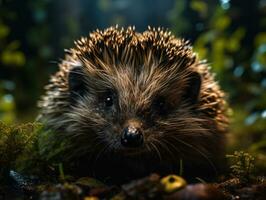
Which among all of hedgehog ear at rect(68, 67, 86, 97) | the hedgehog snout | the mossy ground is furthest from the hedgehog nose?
hedgehog ear at rect(68, 67, 86, 97)

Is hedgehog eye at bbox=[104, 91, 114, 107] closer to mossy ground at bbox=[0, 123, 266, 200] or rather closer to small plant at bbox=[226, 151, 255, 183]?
mossy ground at bbox=[0, 123, 266, 200]

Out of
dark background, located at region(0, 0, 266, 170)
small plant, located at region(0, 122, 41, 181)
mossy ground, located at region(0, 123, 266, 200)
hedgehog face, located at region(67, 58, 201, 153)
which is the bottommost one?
mossy ground, located at region(0, 123, 266, 200)

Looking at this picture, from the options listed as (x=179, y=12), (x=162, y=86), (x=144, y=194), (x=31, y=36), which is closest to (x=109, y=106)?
(x=162, y=86)

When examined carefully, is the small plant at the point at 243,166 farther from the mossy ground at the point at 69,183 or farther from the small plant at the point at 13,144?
the small plant at the point at 13,144

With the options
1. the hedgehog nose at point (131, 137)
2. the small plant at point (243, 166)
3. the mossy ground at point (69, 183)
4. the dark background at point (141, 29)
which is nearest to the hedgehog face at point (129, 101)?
the hedgehog nose at point (131, 137)

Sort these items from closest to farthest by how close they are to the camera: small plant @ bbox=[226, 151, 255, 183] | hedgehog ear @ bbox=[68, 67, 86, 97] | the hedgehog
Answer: small plant @ bbox=[226, 151, 255, 183]
the hedgehog
hedgehog ear @ bbox=[68, 67, 86, 97]

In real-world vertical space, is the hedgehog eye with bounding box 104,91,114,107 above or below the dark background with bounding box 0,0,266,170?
below

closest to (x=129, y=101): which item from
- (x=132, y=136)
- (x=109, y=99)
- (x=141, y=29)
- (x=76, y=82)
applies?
(x=109, y=99)

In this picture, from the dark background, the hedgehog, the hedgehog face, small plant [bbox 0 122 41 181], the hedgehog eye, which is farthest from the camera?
the dark background

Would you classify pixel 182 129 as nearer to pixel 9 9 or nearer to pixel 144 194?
pixel 144 194
